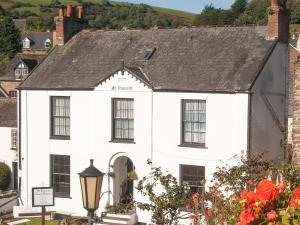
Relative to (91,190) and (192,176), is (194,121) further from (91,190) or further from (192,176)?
(91,190)

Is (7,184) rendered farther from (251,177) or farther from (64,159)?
(251,177)

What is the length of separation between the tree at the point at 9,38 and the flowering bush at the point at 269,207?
97.5m

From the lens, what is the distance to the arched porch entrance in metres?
28.3

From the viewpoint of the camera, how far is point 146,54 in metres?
29.0

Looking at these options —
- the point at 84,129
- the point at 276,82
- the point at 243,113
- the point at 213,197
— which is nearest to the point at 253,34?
the point at 276,82

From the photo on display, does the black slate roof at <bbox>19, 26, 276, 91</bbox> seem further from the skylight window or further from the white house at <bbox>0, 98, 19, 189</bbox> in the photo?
the white house at <bbox>0, 98, 19, 189</bbox>

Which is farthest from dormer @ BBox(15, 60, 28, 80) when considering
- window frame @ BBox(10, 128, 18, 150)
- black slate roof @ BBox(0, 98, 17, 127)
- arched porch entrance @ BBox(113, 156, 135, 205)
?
arched porch entrance @ BBox(113, 156, 135, 205)

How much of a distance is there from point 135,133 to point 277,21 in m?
8.50

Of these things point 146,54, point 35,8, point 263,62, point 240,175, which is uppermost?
point 35,8

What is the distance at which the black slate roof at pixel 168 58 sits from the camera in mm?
26062

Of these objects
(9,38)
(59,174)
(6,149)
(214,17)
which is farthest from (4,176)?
(214,17)

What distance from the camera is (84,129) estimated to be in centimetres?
2852

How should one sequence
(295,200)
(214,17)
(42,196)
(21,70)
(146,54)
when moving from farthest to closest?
(214,17) < (21,70) < (146,54) < (42,196) < (295,200)

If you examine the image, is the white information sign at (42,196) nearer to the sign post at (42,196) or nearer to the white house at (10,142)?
the sign post at (42,196)
